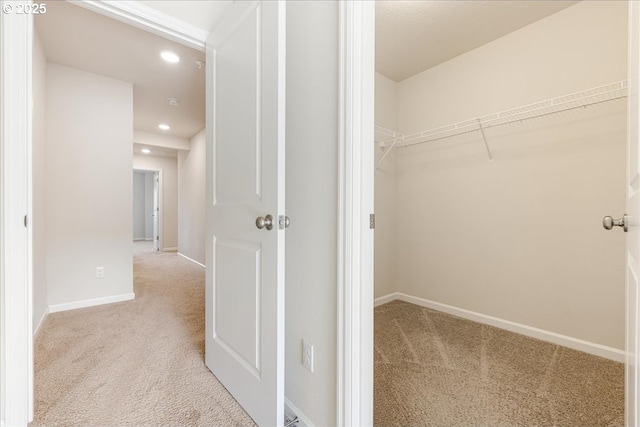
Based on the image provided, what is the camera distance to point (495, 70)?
2438 mm

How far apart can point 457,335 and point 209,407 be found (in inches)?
72.8

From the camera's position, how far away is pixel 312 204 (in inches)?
48.1

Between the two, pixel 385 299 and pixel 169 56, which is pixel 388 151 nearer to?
pixel 385 299

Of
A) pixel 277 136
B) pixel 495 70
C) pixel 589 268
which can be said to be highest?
pixel 495 70

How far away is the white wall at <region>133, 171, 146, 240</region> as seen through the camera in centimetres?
920

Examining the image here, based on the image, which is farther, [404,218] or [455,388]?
[404,218]

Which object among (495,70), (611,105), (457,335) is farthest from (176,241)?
(611,105)

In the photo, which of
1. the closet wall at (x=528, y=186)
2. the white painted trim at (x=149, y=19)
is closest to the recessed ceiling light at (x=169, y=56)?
Result: the white painted trim at (x=149, y=19)

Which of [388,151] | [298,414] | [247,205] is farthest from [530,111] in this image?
[298,414]

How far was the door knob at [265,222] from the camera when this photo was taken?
3.74 ft

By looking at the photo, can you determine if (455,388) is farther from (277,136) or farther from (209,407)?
(277,136)

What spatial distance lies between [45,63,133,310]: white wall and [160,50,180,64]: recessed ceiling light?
0.88 metres

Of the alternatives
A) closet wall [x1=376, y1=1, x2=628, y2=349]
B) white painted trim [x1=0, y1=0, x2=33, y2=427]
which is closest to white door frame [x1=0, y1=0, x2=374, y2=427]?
white painted trim [x1=0, y1=0, x2=33, y2=427]

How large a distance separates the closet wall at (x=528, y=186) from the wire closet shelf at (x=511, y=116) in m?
0.06
